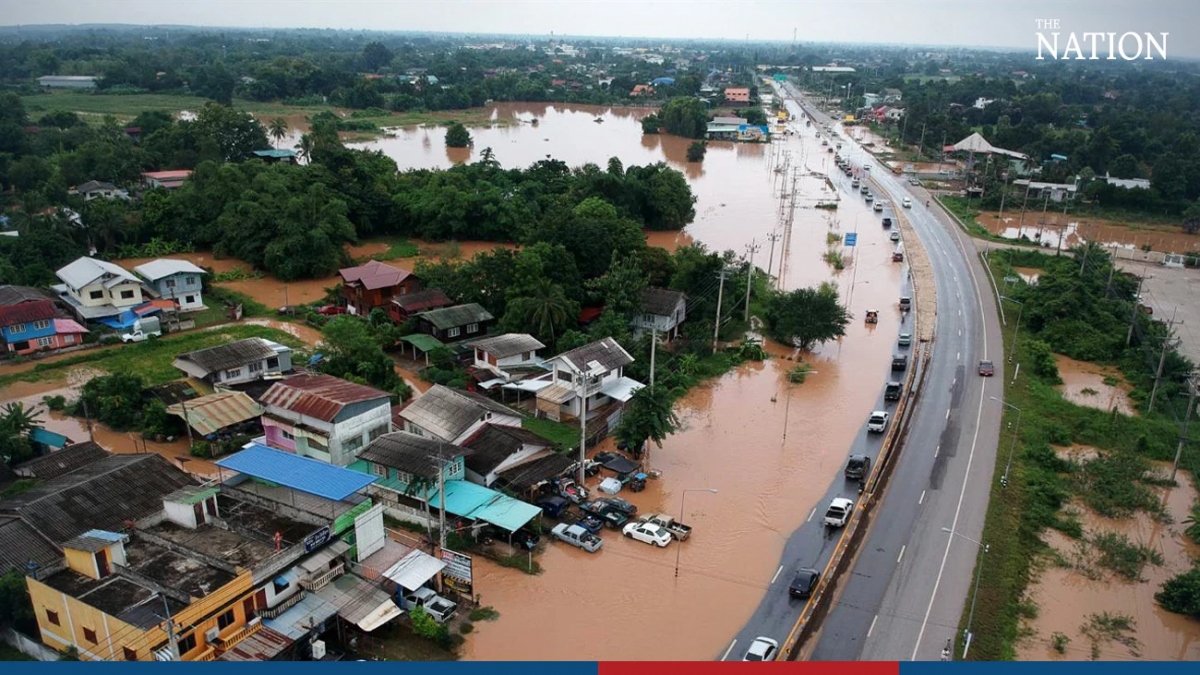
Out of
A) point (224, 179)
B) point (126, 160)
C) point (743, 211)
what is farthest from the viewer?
point (743, 211)

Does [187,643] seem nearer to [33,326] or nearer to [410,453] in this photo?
[410,453]

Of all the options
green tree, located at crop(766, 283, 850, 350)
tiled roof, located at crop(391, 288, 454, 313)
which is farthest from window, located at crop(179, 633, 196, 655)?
green tree, located at crop(766, 283, 850, 350)

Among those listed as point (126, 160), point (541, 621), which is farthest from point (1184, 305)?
point (126, 160)

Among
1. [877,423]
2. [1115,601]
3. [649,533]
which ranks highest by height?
[877,423]

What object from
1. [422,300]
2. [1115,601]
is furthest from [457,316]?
[1115,601]

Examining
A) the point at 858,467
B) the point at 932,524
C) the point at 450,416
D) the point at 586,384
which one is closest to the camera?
the point at 932,524

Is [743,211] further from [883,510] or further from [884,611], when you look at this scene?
[884,611]

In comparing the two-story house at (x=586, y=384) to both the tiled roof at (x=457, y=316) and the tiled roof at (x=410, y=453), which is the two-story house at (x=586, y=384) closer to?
the tiled roof at (x=410, y=453)
